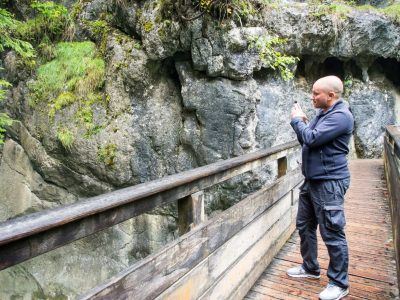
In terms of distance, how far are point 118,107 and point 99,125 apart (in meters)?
0.76

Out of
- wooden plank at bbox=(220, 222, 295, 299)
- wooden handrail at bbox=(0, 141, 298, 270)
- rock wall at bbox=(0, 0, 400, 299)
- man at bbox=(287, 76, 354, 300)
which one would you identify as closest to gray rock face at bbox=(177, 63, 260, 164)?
rock wall at bbox=(0, 0, 400, 299)

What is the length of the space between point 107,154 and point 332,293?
7.57 meters

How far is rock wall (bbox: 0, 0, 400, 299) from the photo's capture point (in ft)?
29.8

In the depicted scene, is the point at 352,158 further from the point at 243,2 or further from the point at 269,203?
the point at 269,203

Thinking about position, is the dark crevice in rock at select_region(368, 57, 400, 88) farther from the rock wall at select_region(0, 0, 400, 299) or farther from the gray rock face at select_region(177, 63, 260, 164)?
the gray rock face at select_region(177, 63, 260, 164)

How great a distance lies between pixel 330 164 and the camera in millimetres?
3170

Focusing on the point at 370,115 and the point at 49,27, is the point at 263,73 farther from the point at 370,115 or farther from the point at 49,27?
the point at 49,27

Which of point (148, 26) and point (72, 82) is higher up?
point (148, 26)

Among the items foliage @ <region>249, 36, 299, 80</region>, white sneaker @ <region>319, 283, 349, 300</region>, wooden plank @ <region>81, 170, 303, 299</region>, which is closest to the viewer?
wooden plank @ <region>81, 170, 303, 299</region>

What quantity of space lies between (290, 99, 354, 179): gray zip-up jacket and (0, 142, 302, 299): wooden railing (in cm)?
65

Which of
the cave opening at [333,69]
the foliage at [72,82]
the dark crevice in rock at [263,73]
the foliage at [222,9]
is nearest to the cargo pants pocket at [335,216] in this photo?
the foliage at [222,9]

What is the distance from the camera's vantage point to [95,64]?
10102 mm

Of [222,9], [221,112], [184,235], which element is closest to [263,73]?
[221,112]

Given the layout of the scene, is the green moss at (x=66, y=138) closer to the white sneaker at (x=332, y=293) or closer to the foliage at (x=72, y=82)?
the foliage at (x=72, y=82)
